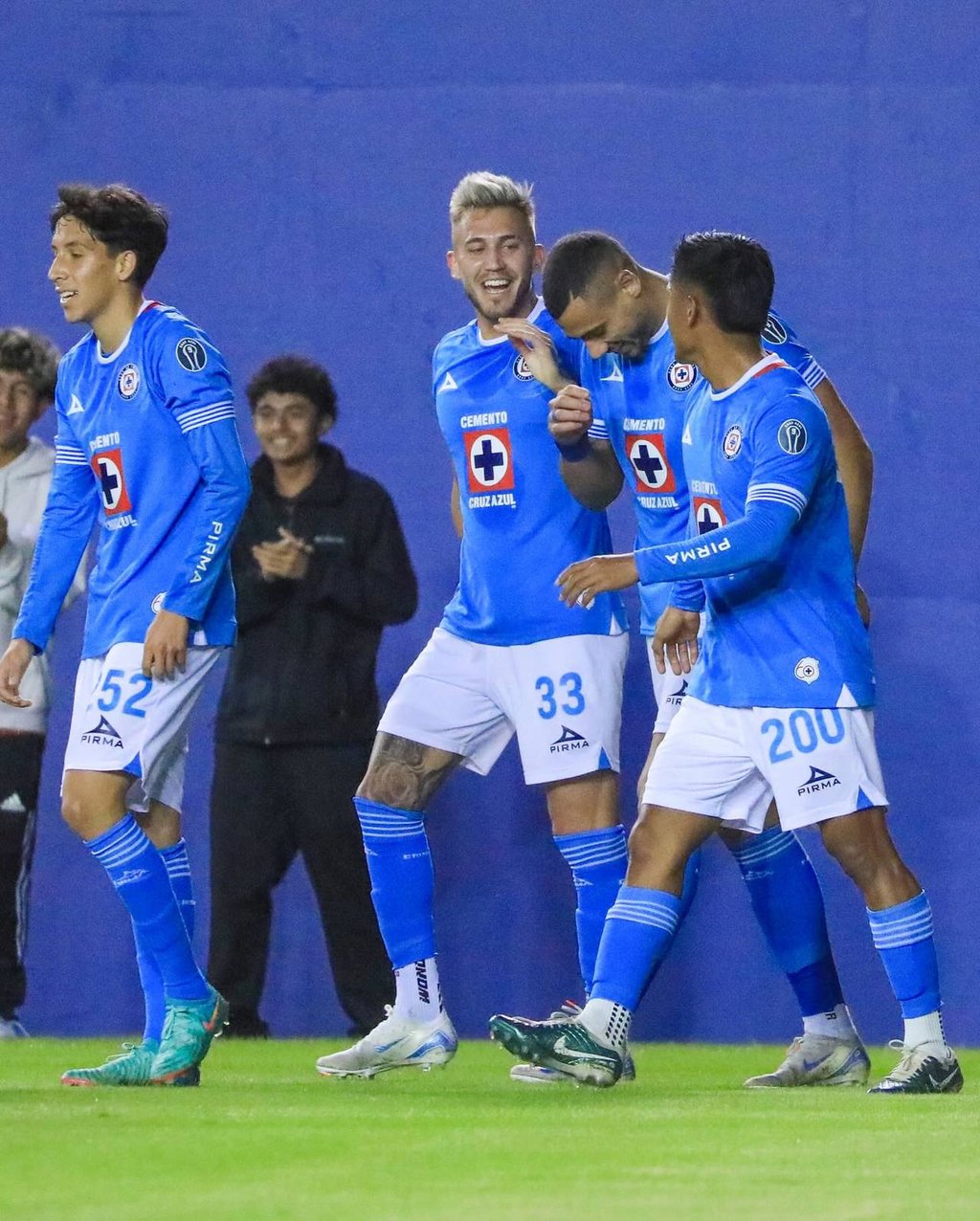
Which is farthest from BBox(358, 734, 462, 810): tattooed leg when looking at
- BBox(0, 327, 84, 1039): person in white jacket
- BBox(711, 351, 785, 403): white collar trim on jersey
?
BBox(0, 327, 84, 1039): person in white jacket

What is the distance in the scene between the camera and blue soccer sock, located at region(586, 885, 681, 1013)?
15.4 ft

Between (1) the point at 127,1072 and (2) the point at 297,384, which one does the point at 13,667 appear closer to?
(1) the point at 127,1072

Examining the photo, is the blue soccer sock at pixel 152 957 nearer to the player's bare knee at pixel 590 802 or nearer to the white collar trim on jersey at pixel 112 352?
the player's bare knee at pixel 590 802

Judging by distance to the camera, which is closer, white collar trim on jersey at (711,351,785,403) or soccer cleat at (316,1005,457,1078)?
white collar trim on jersey at (711,351,785,403)

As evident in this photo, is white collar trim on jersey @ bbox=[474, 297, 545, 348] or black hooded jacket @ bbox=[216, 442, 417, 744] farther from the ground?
white collar trim on jersey @ bbox=[474, 297, 545, 348]

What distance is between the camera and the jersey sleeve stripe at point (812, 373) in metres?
5.31

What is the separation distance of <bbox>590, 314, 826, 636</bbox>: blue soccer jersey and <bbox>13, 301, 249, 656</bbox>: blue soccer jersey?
0.97m

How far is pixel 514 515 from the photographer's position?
18.3ft

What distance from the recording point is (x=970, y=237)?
707cm

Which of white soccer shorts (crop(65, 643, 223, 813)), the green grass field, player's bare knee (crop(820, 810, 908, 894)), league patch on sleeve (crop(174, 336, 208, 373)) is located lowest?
the green grass field

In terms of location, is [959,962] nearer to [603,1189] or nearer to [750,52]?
[750,52]

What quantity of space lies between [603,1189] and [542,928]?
3815mm

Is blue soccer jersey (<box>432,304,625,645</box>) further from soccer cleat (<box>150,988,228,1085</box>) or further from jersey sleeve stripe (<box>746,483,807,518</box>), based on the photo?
soccer cleat (<box>150,988,228,1085</box>)

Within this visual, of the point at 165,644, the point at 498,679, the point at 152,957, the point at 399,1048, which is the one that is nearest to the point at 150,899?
the point at 152,957
